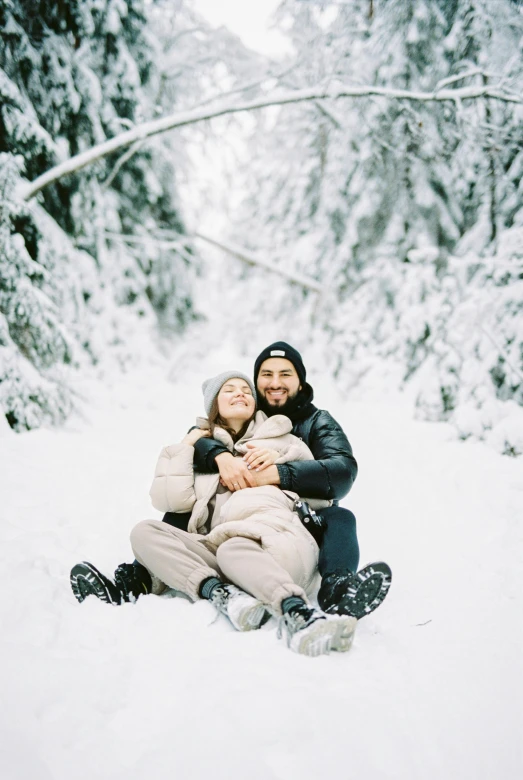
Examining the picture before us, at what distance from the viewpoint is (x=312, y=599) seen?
226cm

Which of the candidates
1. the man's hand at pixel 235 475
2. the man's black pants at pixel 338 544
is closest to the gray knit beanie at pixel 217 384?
the man's hand at pixel 235 475

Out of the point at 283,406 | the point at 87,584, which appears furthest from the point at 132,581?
the point at 283,406

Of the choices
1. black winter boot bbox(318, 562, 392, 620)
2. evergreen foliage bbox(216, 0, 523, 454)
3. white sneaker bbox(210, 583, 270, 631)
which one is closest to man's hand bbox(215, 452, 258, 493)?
white sneaker bbox(210, 583, 270, 631)

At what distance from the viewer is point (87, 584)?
6.75 ft

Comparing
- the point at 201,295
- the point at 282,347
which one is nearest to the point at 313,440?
the point at 282,347

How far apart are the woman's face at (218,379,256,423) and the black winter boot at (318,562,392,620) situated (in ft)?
3.57

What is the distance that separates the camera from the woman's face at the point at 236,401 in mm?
2678

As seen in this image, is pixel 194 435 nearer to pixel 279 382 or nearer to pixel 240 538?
pixel 279 382

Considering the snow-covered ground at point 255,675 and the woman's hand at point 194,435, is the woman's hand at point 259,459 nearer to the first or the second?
the woman's hand at point 194,435

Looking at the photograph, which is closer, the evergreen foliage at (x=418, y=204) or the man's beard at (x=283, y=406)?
the man's beard at (x=283, y=406)

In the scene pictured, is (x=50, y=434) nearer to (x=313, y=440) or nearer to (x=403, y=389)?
(x=313, y=440)

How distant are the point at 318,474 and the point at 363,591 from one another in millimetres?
617

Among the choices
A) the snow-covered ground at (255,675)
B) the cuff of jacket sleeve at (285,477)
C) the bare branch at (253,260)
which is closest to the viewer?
the snow-covered ground at (255,675)

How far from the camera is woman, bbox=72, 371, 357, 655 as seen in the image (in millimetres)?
1785
